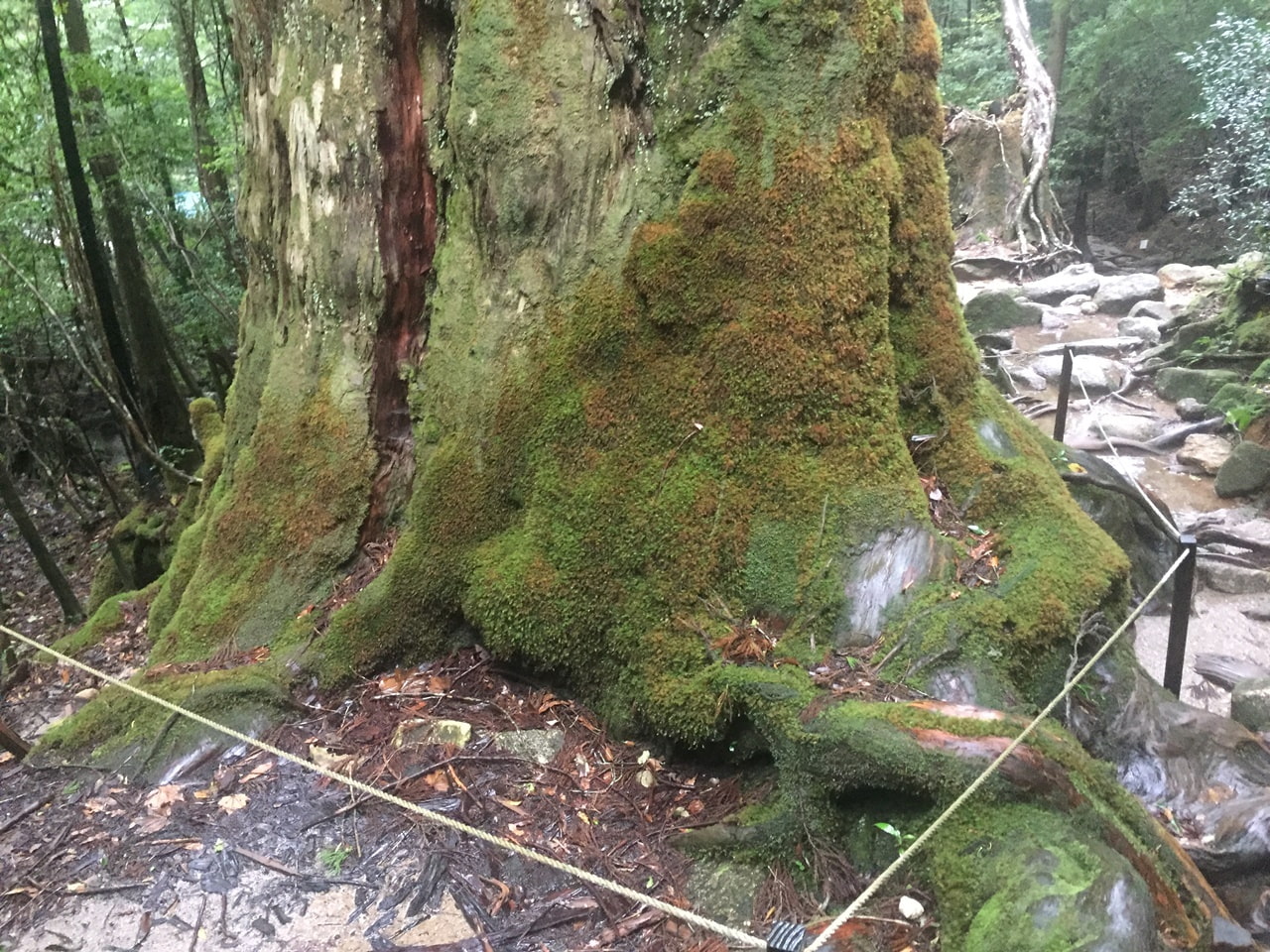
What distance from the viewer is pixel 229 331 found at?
12031 millimetres

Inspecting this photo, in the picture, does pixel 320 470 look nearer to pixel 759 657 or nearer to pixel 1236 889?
pixel 759 657

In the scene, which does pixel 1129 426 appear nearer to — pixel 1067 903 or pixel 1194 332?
pixel 1194 332

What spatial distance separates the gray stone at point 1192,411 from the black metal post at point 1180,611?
21.7 ft

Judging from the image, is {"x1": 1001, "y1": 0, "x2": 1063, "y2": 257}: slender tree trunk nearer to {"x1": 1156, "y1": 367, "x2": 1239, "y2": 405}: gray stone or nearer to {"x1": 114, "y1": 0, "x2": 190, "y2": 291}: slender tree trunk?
{"x1": 1156, "y1": 367, "x2": 1239, "y2": 405}: gray stone

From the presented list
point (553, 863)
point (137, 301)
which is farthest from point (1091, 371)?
point (137, 301)

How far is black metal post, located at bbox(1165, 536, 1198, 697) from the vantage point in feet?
14.2

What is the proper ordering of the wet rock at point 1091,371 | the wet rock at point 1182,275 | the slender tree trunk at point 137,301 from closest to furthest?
1. the slender tree trunk at point 137,301
2. the wet rock at point 1091,371
3. the wet rock at point 1182,275

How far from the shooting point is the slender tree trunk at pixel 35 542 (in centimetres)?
737

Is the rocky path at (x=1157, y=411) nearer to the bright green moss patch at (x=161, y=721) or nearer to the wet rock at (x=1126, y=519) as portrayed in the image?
the wet rock at (x=1126, y=519)

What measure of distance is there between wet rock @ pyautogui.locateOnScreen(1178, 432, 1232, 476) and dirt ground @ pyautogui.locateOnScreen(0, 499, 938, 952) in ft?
26.6

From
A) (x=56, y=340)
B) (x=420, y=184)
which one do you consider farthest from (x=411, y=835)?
(x=56, y=340)

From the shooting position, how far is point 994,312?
47.2 feet

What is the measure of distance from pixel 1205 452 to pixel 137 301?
1299cm

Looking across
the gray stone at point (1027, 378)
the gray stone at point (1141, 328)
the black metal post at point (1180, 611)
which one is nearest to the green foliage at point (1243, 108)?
the gray stone at point (1141, 328)
